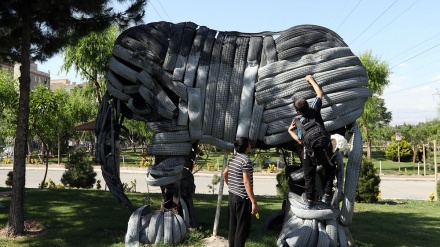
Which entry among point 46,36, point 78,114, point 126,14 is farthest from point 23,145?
point 78,114

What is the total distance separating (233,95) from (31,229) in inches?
167

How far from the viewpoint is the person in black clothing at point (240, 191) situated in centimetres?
464

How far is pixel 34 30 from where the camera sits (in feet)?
24.9

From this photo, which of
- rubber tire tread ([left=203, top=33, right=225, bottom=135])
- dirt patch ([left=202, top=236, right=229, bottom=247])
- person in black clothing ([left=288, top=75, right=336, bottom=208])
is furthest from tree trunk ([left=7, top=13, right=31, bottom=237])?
person in black clothing ([left=288, top=75, right=336, bottom=208])

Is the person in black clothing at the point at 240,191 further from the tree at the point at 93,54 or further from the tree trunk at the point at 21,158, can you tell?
the tree at the point at 93,54

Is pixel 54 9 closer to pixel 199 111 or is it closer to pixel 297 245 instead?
pixel 199 111

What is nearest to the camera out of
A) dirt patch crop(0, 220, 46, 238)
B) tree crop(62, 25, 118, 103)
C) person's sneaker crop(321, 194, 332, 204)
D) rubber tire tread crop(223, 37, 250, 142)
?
person's sneaker crop(321, 194, 332, 204)

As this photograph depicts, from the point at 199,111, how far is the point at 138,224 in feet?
5.68

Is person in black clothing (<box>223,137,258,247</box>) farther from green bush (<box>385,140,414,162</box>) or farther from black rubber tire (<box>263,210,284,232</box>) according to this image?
→ green bush (<box>385,140,414,162</box>)

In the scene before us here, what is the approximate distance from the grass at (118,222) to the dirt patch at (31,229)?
0.05m

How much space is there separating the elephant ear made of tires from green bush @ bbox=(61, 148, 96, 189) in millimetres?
8199

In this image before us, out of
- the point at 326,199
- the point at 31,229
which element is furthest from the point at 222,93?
the point at 31,229

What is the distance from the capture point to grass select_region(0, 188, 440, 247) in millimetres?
6129

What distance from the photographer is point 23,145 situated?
6.72 meters
